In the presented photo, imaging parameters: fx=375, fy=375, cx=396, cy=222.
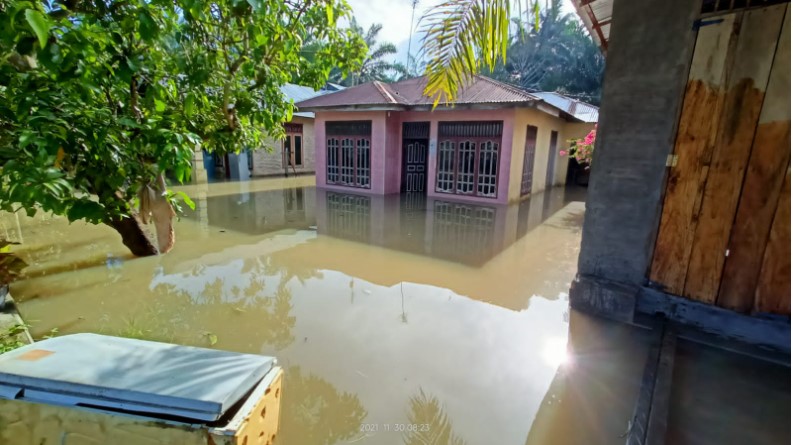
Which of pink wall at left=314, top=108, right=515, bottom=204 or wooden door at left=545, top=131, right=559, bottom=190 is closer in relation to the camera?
pink wall at left=314, top=108, right=515, bottom=204

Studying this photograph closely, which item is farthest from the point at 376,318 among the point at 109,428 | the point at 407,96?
the point at 407,96

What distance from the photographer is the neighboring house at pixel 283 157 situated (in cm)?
1476

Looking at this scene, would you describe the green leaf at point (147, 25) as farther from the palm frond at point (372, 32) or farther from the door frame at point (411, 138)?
the palm frond at point (372, 32)

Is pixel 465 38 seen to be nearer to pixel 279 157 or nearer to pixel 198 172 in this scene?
pixel 198 172

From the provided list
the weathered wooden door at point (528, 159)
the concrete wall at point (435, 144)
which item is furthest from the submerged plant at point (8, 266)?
the weathered wooden door at point (528, 159)

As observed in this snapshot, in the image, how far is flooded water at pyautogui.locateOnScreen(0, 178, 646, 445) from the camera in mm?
2340

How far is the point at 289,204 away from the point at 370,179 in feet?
9.23

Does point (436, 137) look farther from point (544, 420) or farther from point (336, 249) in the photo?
point (544, 420)

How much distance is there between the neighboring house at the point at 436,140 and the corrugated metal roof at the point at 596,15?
338cm

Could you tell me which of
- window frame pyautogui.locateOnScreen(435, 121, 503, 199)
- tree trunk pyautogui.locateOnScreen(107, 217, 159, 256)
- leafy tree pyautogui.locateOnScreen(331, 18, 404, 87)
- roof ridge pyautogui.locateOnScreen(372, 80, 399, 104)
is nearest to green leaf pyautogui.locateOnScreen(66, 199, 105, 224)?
tree trunk pyautogui.locateOnScreen(107, 217, 159, 256)

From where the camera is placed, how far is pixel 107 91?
248 cm

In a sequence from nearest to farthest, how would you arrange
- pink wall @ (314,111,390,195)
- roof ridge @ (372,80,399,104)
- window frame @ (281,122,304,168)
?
roof ridge @ (372,80,399,104)
pink wall @ (314,111,390,195)
window frame @ (281,122,304,168)

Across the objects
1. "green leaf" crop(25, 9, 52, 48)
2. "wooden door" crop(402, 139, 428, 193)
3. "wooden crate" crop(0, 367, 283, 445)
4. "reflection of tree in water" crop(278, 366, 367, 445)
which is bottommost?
"reflection of tree in water" crop(278, 366, 367, 445)
